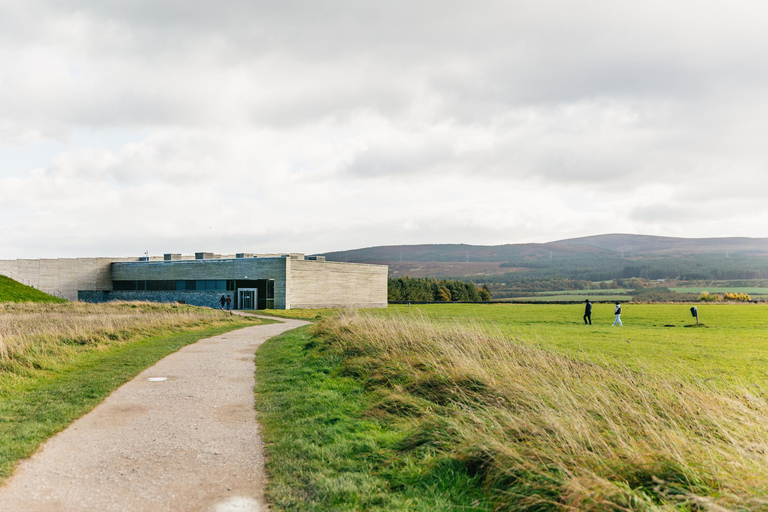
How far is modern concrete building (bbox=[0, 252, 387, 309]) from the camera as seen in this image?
194ft

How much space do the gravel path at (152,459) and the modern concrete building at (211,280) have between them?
4937 cm

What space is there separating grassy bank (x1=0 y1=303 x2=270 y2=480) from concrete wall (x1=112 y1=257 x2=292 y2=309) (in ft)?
117

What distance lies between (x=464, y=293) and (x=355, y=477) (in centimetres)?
10489

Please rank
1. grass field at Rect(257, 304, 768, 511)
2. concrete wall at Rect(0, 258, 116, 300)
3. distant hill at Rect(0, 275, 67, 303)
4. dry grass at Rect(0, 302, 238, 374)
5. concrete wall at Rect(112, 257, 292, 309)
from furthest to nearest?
concrete wall at Rect(0, 258, 116, 300) → concrete wall at Rect(112, 257, 292, 309) → distant hill at Rect(0, 275, 67, 303) → dry grass at Rect(0, 302, 238, 374) → grass field at Rect(257, 304, 768, 511)

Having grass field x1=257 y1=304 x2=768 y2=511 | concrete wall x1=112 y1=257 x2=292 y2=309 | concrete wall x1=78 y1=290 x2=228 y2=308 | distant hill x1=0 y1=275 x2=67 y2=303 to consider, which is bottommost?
concrete wall x1=78 y1=290 x2=228 y2=308

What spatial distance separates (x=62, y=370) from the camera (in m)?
12.0

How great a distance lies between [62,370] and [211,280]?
50.7m

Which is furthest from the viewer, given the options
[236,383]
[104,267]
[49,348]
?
[104,267]

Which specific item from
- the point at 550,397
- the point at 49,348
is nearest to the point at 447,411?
the point at 550,397

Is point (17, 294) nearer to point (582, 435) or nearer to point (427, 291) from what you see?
point (582, 435)

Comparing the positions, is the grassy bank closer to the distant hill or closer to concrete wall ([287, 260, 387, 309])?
the distant hill

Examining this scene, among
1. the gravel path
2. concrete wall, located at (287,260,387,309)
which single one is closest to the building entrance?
concrete wall, located at (287,260,387,309)

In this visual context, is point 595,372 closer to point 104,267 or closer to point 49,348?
point 49,348

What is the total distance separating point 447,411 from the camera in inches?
278
